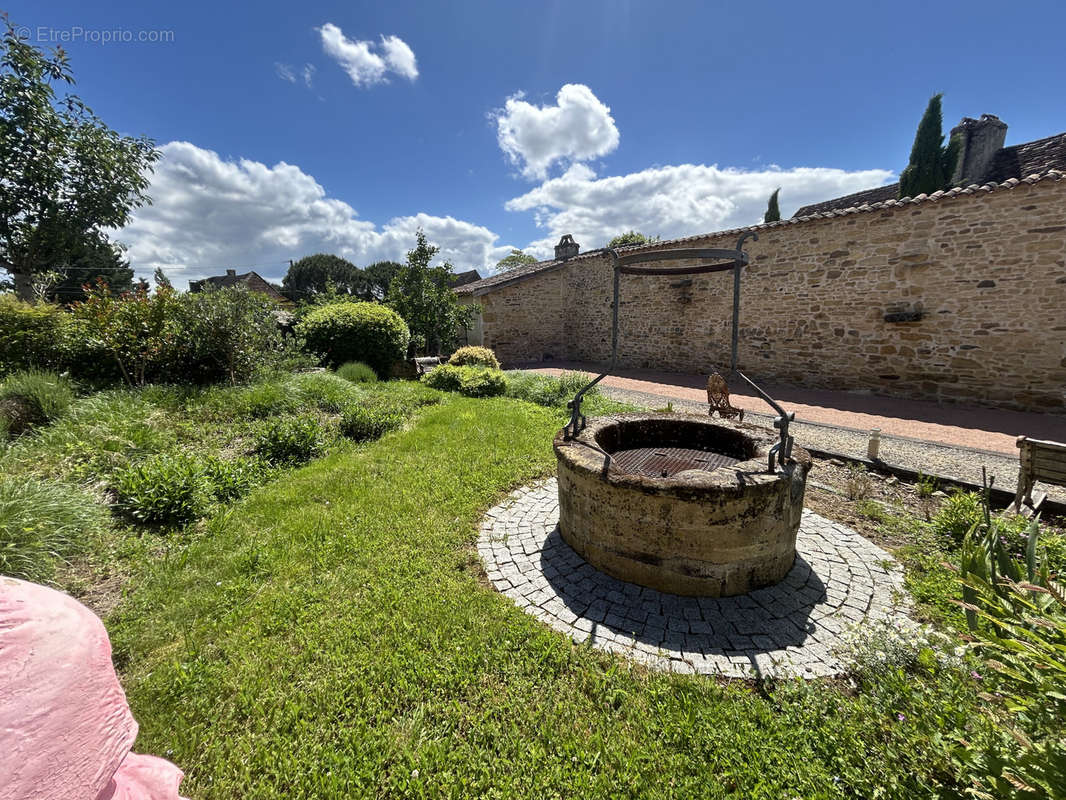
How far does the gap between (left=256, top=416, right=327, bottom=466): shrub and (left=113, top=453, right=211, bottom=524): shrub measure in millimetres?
1042

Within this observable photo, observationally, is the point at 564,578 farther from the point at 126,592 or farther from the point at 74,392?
the point at 74,392

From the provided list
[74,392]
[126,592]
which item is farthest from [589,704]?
[74,392]

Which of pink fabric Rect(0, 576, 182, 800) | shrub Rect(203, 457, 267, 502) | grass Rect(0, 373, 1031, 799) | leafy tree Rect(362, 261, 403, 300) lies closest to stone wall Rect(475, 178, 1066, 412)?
grass Rect(0, 373, 1031, 799)

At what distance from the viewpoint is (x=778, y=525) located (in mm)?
2893

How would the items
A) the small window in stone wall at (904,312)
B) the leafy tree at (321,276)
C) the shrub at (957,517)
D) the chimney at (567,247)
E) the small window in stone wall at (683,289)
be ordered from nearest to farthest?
the shrub at (957,517)
the small window in stone wall at (904,312)
the small window in stone wall at (683,289)
the chimney at (567,247)
the leafy tree at (321,276)

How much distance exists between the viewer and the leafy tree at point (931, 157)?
42.2 ft

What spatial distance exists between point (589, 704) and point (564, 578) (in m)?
1.06

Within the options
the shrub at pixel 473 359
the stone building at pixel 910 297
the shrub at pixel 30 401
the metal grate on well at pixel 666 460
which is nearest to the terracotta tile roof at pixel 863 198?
the stone building at pixel 910 297

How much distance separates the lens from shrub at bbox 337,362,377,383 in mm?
9367

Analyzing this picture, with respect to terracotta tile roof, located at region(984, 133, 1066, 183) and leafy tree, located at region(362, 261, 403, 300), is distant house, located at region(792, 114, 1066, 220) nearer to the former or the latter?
terracotta tile roof, located at region(984, 133, 1066, 183)

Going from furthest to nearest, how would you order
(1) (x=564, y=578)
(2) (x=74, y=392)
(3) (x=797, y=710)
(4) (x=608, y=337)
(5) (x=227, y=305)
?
(4) (x=608, y=337), (5) (x=227, y=305), (2) (x=74, y=392), (1) (x=564, y=578), (3) (x=797, y=710)

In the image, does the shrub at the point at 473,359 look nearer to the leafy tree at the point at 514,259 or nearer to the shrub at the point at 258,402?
the shrub at the point at 258,402

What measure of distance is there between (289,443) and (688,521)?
5.00 m

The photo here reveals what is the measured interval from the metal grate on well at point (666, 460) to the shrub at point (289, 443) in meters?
4.11
